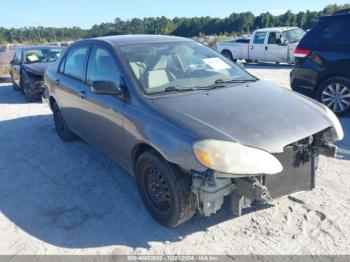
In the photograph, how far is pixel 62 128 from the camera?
5906 millimetres

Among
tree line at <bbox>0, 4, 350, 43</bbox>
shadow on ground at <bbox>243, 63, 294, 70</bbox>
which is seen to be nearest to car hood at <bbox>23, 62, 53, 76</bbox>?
shadow on ground at <bbox>243, 63, 294, 70</bbox>

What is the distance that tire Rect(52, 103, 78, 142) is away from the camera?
18.9 ft

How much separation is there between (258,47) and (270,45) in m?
0.75

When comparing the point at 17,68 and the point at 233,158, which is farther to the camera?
the point at 17,68

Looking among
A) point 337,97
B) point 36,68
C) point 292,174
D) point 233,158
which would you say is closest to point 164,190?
point 233,158

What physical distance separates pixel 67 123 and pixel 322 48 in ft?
15.4

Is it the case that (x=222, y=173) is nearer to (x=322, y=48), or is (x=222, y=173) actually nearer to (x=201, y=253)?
(x=201, y=253)

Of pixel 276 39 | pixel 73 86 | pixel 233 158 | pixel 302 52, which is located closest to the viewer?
pixel 233 158

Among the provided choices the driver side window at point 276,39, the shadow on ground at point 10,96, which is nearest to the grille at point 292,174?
A: the shadow on ground at point 10,96

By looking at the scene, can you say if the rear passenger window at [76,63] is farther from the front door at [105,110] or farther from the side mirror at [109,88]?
the side mirror at [109,88]

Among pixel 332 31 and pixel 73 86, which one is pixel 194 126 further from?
pixel 332 31

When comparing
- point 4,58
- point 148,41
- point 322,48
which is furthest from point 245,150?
point 4,58

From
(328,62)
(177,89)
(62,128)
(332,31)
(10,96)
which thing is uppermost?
(332,31)

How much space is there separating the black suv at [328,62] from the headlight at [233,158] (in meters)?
4.24
